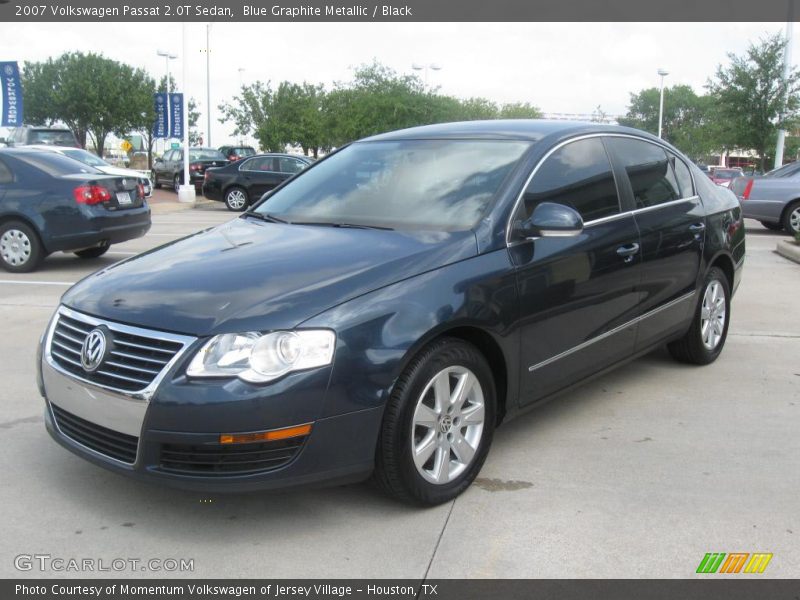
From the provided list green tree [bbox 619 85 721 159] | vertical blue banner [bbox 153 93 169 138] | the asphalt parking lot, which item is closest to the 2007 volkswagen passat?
the asphalt parking lot

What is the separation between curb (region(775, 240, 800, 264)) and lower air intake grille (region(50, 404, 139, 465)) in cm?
1063

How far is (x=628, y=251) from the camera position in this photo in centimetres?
457

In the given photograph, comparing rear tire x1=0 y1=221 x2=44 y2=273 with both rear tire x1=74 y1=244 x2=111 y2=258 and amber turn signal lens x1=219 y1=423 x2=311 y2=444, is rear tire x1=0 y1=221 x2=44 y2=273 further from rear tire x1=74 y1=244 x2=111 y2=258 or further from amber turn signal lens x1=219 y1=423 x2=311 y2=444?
amber turn signal lens x1=219 y1=423 x2=311 y2=444

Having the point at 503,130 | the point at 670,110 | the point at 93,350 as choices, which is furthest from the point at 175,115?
the point at 670,110

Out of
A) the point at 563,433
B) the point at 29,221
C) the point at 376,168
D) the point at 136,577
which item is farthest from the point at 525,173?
the point at 29,221

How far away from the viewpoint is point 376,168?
4594 mm

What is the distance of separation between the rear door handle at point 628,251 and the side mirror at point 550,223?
683 mm

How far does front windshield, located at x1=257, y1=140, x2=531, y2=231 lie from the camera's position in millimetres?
4039

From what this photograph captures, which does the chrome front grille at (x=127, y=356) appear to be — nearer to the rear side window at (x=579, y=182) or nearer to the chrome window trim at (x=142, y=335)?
the chrome window trim at (x=142, y=335)

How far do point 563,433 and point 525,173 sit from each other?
4.72 ft

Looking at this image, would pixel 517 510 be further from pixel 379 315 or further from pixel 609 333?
pixel 609 333

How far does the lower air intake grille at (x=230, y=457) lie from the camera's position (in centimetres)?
306

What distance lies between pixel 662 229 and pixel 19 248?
26.5ft
